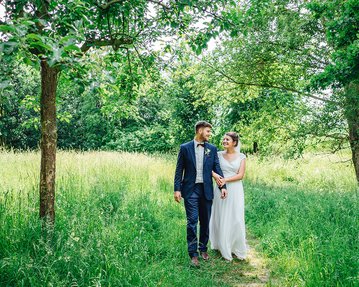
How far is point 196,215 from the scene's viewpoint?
5.49 metres

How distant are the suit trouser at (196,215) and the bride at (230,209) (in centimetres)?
39

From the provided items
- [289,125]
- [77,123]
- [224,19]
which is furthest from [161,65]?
[77,123]

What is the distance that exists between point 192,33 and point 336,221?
409 centimetres

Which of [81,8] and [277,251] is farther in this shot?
[277,251]

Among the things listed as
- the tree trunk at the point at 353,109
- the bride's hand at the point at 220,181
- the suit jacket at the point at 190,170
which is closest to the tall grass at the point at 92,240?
the suit jacket at the point at 190,170

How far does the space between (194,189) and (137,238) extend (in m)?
1.18

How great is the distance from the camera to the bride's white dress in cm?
584

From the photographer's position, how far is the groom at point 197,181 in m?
5.50

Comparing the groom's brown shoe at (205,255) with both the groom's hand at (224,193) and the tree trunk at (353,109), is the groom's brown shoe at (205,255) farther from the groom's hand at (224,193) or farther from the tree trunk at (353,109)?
the tree trunk at (353,109)

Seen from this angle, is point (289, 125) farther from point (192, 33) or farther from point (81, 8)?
point (81, 8)

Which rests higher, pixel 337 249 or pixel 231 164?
pixel 231 164

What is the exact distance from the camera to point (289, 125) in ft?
31.9

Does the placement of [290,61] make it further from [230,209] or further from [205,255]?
[205,255]

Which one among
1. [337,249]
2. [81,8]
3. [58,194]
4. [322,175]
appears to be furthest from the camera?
[322,175]
